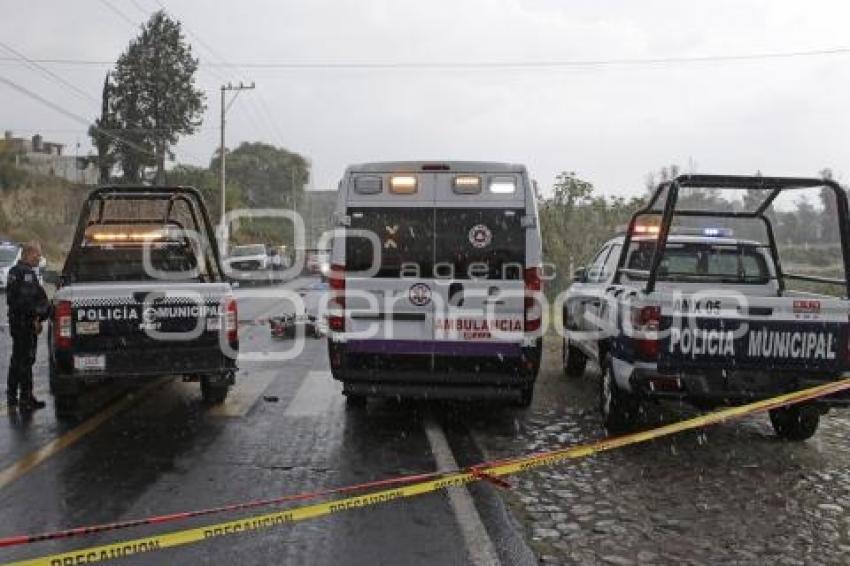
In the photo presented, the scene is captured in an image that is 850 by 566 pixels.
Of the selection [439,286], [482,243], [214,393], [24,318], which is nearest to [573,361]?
[482,243]

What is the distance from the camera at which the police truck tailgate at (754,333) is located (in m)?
6.73

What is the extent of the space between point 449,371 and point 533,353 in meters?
0.77

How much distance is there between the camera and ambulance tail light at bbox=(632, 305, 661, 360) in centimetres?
681

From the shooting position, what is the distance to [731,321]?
22.2ft

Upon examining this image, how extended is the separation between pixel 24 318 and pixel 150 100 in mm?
54401

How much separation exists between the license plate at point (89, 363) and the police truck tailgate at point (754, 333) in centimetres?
487

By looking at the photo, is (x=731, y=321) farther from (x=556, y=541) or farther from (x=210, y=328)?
(x=210, y=328)

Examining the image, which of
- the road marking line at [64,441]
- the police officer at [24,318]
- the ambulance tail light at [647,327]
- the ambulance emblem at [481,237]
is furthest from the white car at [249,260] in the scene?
the ambulance tail light at [647,327]

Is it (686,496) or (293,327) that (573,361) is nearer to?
(686,496)

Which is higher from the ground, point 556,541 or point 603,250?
point 603,250

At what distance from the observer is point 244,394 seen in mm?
9477

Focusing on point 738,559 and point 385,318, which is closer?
point 738,559

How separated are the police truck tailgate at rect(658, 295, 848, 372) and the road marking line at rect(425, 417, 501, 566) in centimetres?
192

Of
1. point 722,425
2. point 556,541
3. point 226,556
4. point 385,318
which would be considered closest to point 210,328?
point 385,318
